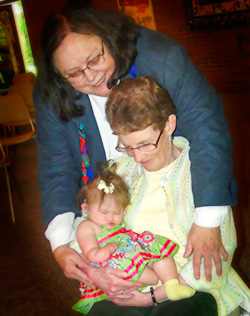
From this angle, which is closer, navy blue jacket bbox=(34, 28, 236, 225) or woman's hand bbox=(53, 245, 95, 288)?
navy blue jacket bbox=(34, 28, 236, 225)

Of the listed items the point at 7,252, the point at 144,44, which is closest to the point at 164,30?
the point at 7,252

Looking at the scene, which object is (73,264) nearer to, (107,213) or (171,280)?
(107,213)

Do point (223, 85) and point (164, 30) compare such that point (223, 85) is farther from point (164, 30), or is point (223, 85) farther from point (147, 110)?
point (147, 110)

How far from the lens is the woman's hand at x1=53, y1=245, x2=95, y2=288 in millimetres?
1444

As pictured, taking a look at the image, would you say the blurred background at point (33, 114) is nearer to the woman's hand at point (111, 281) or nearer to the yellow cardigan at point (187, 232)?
the yellow cardigan at point (187, 232)

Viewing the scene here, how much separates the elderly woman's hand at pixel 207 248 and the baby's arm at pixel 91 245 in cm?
29

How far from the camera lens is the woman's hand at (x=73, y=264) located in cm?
144

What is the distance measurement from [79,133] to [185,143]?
0.44 m

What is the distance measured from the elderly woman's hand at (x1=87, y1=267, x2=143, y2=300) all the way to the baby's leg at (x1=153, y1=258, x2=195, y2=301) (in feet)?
0.29

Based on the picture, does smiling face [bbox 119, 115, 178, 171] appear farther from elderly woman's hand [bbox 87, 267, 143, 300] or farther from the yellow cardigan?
elderly woman's hand [bbox 87, 267, 143, 300]

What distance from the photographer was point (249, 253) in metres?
2.81

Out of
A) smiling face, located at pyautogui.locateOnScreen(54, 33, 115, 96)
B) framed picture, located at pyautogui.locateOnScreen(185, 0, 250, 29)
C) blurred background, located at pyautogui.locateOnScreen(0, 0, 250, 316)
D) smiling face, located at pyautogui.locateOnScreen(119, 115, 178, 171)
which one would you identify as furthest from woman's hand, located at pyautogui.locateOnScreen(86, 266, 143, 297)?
framed picture, located at pyautogui.locateOnScreen(185, 0, 250, 29)

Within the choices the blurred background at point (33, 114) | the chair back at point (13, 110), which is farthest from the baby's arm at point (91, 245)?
the chair back at point (13, 110)

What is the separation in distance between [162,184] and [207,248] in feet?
0.95
